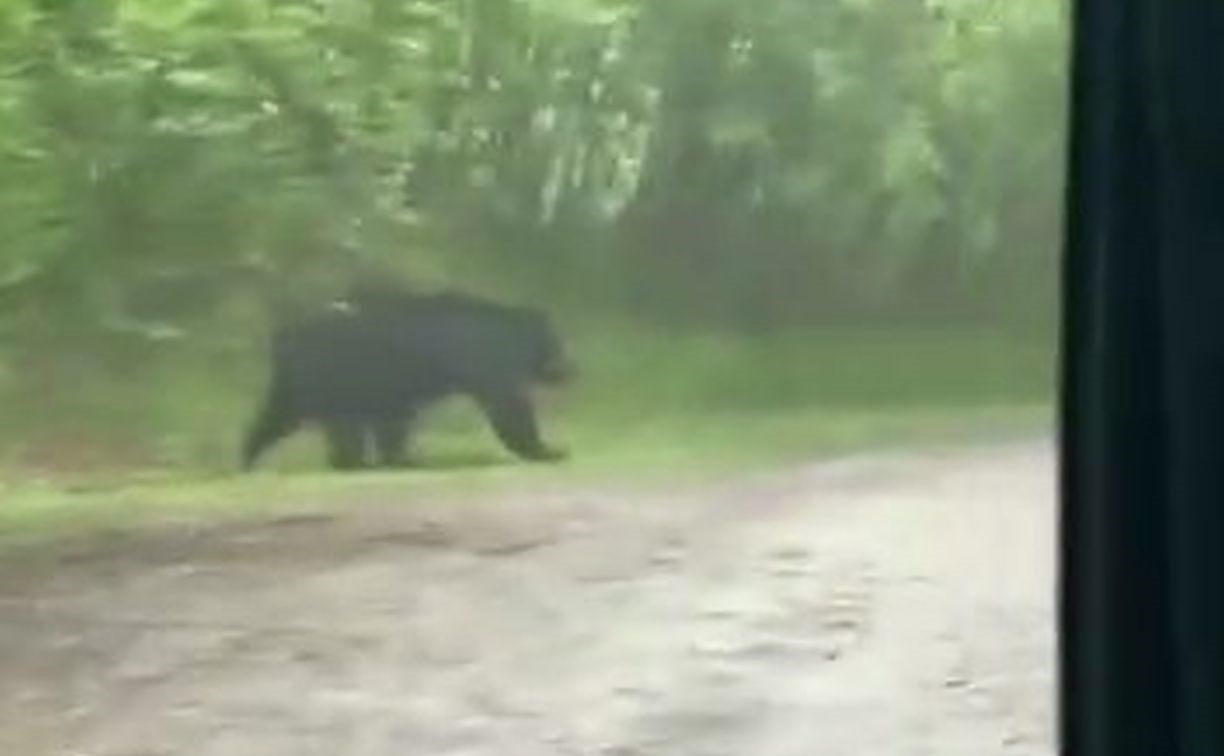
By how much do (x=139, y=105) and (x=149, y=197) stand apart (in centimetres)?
6

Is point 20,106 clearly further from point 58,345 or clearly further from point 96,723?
point 96,723

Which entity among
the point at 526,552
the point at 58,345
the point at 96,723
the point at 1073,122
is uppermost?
the point at 1073,122

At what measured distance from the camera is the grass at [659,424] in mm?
1686

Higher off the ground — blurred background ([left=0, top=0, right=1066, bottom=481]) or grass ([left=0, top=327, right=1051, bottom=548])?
blurred background ([left=0, top=0, right=1066, bottom=481])

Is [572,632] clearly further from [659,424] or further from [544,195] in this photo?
[544,195]

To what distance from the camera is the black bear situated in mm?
1678

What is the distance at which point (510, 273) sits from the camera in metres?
1.68

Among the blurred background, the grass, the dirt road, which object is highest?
the blurred background

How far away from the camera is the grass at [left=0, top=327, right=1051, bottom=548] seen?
66.4 inches

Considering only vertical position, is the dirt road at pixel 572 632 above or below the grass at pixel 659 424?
below

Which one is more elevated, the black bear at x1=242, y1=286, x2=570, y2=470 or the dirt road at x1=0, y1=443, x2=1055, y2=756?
the black bear at x1=242, y1=286, x2=570, y2=470

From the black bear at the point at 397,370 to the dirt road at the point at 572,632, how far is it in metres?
0.05

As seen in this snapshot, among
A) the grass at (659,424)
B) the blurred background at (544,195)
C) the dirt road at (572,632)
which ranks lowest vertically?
the dirt road at (572,632)

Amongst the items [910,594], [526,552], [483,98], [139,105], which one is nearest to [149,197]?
[139,105]
